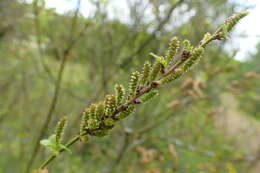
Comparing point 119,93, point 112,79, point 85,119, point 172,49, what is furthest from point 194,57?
point 112,79

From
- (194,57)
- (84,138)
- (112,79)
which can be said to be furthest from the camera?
(112,79)

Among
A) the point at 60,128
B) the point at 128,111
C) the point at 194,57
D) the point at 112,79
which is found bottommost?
the point at 112,79

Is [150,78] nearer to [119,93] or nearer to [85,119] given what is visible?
[119,93]

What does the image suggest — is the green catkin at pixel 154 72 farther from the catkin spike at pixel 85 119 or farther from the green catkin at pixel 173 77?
the catkin spike at pixel 85 119

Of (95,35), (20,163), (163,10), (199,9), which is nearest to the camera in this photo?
(163,10)

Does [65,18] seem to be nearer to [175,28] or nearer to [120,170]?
[175,28]

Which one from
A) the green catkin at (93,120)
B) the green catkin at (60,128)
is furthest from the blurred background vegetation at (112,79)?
the green catkin at (93,120)

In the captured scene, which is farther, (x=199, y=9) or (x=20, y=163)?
(x=20, y=163)

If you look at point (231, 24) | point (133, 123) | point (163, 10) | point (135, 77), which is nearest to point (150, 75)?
point (135, 77)
